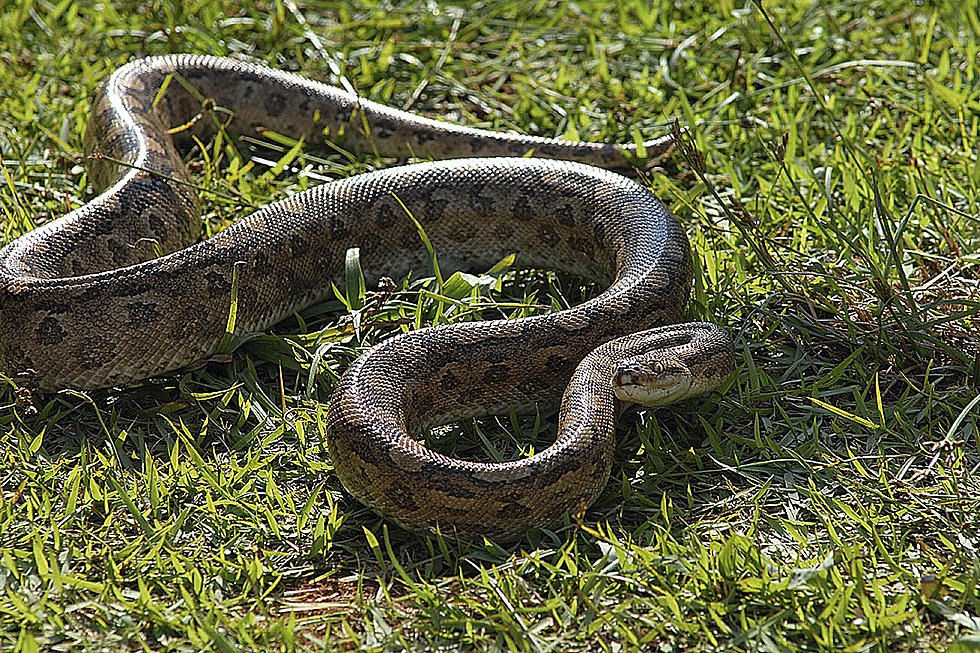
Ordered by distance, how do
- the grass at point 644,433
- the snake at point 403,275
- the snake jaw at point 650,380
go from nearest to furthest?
the grass at point 644,433, the snake at point 403,275, the snake jaw at point 650,380

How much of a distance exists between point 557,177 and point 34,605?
3606 millimetres

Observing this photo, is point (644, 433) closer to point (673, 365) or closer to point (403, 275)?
point (673, 365)

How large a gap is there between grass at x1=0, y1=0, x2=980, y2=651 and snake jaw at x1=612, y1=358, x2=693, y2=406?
179 mm

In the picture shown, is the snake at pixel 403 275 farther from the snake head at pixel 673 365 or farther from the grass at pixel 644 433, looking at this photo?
the grass at pixel 644 433

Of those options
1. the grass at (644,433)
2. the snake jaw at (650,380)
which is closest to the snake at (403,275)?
the snake jaw at (650,380)

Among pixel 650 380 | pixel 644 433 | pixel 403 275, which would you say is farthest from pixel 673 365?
pixel 403 275

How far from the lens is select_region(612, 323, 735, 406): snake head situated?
4535mm

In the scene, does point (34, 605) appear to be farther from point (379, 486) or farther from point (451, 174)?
point (451, 174)

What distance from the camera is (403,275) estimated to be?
600 cm

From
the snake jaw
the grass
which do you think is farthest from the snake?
the grass

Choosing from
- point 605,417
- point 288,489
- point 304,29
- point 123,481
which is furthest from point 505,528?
point 304,29

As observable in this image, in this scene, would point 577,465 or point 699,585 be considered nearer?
point 699,585

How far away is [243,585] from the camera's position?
3.95 m

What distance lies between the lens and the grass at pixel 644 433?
3711 mm
